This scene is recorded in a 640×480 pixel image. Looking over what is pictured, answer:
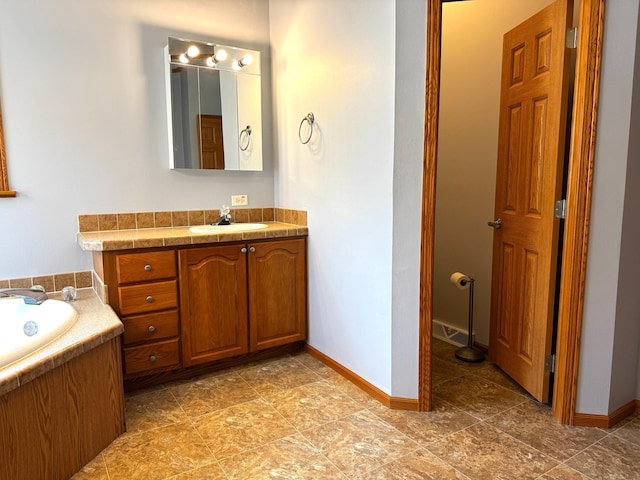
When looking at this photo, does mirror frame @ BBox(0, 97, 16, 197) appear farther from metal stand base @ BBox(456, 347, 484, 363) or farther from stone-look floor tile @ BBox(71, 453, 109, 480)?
metal stand base @ BBox(456, 347, 484, 363)

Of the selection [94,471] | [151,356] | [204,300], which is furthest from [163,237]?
[94,471]

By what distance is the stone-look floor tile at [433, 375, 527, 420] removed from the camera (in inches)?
91.9

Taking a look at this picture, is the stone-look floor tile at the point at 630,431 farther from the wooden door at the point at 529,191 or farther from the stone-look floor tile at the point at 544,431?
the wooden door at the point at 529,191

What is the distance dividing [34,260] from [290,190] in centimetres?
167

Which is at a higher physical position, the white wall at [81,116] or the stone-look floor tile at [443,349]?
the white wall at [81,116]

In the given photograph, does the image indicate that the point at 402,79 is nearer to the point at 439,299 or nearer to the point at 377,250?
the point at 377,250

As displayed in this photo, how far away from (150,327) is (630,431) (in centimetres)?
252

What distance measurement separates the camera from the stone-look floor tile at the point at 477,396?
233cm

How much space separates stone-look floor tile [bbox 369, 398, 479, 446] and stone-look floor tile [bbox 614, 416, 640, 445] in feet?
2.13

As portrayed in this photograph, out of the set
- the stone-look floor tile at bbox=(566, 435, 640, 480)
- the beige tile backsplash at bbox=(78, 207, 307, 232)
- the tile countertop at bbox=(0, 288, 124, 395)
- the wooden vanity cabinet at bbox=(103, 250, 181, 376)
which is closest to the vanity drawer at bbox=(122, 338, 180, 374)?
the wooden vanity cabinet at bbox=(103, 250, 181, 376)

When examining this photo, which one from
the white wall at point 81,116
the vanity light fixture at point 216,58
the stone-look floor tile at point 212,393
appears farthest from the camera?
the vanity light fixture at point 216,58

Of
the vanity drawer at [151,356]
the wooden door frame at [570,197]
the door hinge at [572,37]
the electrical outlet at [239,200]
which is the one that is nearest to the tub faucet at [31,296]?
the vanity drawer at [151,356]

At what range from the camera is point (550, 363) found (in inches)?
90.6

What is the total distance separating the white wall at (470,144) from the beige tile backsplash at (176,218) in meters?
1.14
